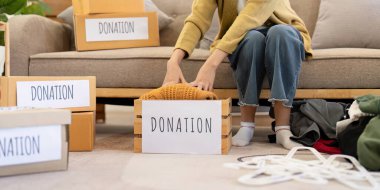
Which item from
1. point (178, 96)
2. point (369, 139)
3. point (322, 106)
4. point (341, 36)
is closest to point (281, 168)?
point (369, 139)

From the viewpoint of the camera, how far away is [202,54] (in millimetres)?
1773

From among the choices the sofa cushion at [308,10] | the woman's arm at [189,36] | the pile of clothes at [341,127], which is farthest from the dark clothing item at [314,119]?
the sofa cushion at [308,10]

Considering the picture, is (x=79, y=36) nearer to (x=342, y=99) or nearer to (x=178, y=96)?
(x=178, y=96)

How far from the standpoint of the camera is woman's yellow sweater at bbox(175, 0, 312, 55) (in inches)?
62.7

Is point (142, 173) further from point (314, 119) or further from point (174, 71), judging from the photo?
point (314, 119)

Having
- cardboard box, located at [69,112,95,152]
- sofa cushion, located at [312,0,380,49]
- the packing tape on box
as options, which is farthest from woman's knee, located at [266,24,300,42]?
cardboard box, located at [69,112,95,152]

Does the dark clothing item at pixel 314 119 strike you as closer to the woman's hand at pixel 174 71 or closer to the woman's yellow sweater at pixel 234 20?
the woman's yellow sweater at pixel 234 20

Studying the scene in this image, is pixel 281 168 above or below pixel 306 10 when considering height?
below

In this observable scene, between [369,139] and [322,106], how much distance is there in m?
0.50

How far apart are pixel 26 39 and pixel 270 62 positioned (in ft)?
3.17

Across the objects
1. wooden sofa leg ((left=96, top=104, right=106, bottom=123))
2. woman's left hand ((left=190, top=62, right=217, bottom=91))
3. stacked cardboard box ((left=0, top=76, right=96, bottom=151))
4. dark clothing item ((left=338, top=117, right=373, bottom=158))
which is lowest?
wooden sofa leg ((left=96, top=104, right=106, bottom=123))

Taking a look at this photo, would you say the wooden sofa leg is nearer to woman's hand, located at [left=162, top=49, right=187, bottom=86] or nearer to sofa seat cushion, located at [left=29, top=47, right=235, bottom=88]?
sofa seat cushion, located at [left=29, top=47, right=235, bottom=88]

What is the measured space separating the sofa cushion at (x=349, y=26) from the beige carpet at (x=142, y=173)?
2.20ft

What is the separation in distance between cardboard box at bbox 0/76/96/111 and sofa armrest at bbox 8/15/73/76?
451mm
